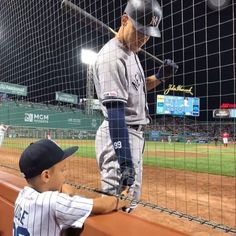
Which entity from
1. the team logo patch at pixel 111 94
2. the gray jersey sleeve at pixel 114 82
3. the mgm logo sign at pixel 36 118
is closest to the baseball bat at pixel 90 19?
the gray jersey sleeve at pixel 114 82

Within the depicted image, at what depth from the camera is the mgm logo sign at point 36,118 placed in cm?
1672

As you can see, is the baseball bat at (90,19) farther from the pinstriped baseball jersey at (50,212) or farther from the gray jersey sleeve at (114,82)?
the pinstriped baseball jersey at (50,212)

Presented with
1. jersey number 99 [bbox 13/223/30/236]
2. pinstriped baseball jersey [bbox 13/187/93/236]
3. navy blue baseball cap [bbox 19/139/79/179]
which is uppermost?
navy blue baseball cap [bbox 19/139/79/179]

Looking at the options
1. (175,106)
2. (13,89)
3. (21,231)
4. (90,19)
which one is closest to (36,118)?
(90,19)

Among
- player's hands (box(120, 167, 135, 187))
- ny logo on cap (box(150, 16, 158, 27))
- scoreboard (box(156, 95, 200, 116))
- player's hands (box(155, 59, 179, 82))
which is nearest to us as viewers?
player's hands (box(120, 167, 135, 187))

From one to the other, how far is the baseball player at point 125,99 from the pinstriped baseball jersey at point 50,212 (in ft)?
2.04

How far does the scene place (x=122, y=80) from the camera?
2.62 meters

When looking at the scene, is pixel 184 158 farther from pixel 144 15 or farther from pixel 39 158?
pixel 39 158

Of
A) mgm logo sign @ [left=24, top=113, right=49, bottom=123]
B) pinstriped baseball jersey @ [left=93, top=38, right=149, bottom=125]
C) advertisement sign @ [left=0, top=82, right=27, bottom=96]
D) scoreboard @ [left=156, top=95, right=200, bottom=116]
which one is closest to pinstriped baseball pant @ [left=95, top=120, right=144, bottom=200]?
pinstriped baseball jersey @ [left=93, top=38, right=149, bottom=125]

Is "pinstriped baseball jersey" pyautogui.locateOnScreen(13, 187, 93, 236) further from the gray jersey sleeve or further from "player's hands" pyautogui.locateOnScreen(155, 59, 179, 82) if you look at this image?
"player's hands" pyautogui.locateOnScreen(155, 59, 179, 82)

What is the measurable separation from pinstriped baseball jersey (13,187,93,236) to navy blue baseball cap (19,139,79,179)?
0.11 m

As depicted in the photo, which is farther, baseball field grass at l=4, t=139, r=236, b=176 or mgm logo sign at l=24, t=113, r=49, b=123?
mgm logo sign at l=24, t=113, r=49, b=123

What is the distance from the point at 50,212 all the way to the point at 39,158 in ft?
0.92

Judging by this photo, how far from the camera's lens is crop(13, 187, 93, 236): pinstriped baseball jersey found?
186cm
